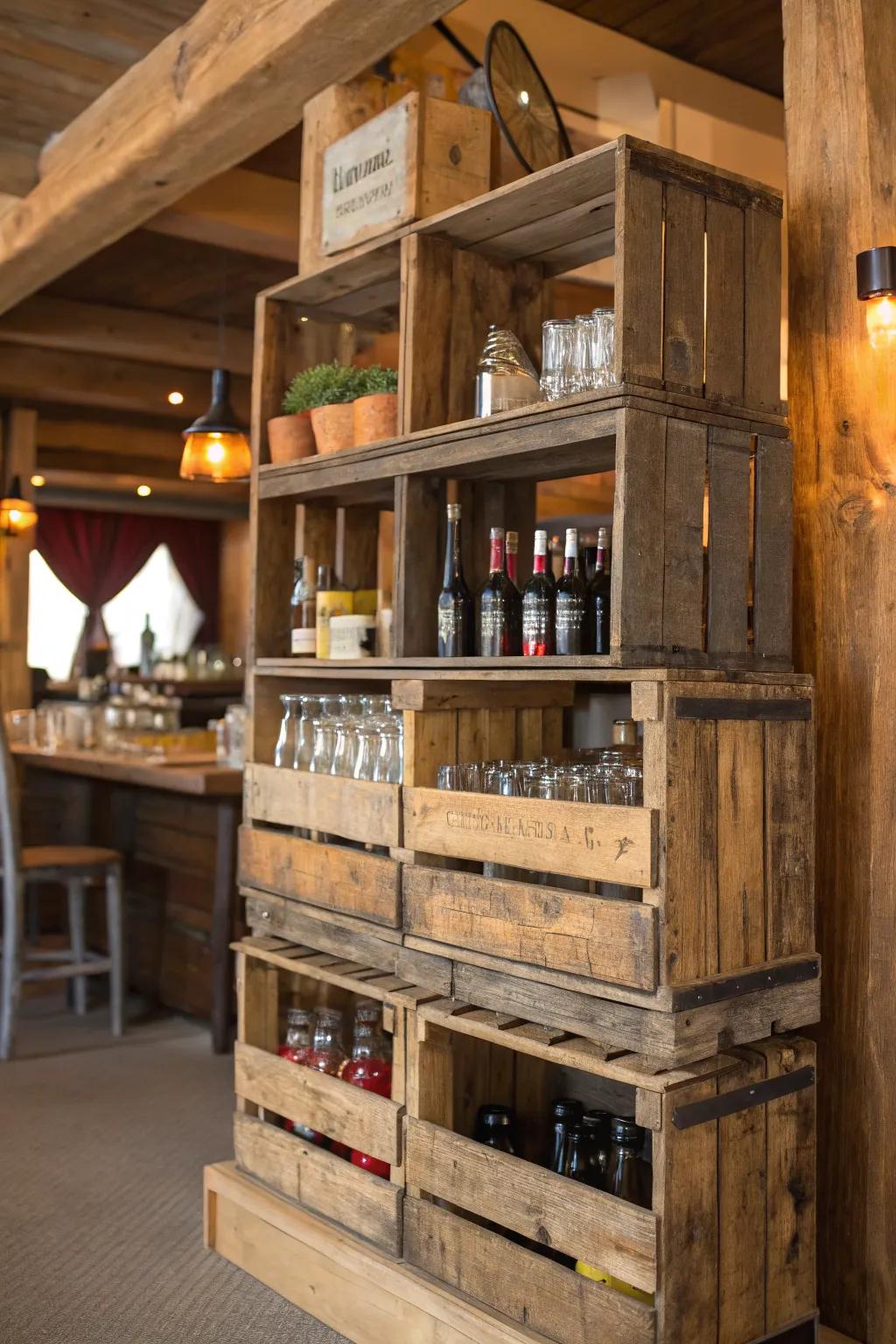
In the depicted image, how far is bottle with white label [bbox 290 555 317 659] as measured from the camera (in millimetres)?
2789

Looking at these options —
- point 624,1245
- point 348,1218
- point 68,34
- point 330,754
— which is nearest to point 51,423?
point 68,34

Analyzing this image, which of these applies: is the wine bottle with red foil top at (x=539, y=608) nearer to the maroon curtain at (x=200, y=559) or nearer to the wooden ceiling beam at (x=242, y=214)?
the wooden ceiling beam at (x=242, y=214)

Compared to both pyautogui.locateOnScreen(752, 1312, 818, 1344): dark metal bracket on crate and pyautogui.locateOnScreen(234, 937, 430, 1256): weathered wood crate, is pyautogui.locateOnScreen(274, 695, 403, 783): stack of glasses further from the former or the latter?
pyautogui.locateOnScreen(752, 1312, 818, 1344): dark metal bracket on crate

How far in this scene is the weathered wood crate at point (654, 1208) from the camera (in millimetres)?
1860

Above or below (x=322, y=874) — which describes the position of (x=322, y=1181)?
below

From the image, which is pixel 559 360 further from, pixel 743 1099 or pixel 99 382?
pixel 99 382

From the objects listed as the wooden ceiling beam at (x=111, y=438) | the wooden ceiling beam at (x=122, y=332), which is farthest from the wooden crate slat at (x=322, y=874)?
the wooden ceiling beam at (x=111, y=438)

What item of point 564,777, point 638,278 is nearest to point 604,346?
point 638,278

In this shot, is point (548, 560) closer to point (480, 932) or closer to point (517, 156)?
point (480, 932)

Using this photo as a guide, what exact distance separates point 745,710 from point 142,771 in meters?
2.99

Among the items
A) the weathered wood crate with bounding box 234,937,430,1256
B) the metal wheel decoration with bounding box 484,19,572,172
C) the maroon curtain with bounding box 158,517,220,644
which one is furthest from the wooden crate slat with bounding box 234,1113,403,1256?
the maroon curtain with bounding box 158,517,220,644

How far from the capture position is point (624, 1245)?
6.15ft

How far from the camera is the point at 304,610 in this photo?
2.87 meters

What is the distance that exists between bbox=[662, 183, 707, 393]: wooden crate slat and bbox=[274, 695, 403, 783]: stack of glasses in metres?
0.86
